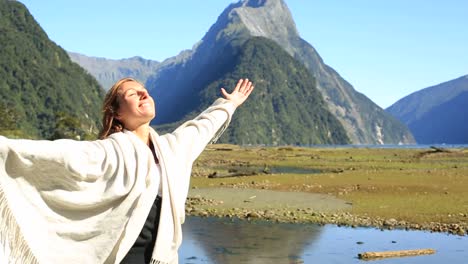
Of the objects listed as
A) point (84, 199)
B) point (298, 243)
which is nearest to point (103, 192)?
point (84, 199)

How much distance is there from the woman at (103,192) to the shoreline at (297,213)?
19.7m

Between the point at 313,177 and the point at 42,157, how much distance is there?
44.7 m

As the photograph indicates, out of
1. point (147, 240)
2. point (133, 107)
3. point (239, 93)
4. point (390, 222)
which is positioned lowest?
point (390, 222)

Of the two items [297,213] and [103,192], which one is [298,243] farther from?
[103,192]

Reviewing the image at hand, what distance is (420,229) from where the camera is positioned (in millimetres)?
22750

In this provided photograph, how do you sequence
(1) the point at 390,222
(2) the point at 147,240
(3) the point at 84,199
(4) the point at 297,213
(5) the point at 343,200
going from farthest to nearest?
(5) the point at 343,200 < (4) the point at 297,213 < (1) the point at 390,222 < (2) the point at 147,240 < (3) the point at 84,199

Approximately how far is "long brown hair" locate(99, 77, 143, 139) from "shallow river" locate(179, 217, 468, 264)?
12.4 meters

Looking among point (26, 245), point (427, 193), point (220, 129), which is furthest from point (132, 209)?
point (427, 193)

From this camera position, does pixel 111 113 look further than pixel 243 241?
No

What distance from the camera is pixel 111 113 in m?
4.30

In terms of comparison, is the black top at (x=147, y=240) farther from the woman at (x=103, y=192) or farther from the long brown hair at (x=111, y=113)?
the long brown hair at (x=111, y=113)

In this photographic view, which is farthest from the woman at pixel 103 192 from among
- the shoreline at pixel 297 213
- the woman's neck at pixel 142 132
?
the shoreline at pixel 297 213

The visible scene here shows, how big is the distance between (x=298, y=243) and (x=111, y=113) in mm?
15871

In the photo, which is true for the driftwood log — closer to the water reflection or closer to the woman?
the water reflection
